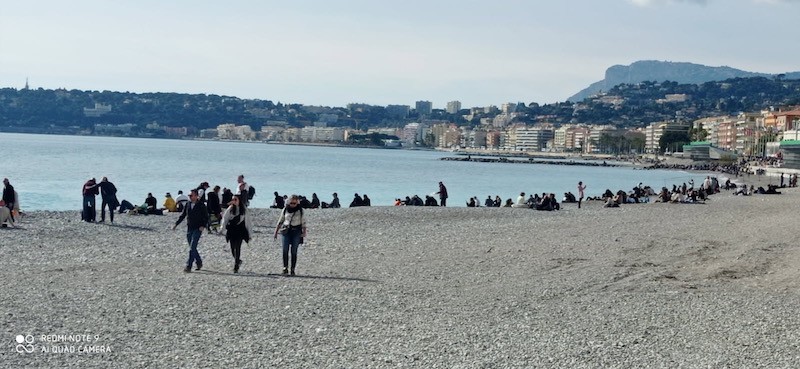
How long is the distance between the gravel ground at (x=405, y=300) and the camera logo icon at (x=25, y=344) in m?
0.04

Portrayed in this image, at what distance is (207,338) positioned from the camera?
31.4 ft

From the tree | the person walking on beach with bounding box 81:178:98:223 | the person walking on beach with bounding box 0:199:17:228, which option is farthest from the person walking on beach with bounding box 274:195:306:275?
the tree

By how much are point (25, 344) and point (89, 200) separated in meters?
12.4

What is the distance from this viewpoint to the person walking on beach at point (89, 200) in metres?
20.7

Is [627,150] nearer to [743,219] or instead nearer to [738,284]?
[743,219]

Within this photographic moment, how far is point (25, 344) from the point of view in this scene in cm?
893

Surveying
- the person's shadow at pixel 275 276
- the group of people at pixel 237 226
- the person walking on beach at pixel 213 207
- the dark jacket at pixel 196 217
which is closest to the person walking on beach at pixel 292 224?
the group of people at pixel 237 226

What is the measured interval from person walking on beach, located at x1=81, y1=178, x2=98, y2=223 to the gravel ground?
50 centimetres

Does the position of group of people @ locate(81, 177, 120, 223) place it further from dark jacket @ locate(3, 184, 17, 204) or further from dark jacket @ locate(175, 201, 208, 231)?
dark jacket @ locate(175, 201, 208, 231)

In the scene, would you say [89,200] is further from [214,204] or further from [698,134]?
[698,134]

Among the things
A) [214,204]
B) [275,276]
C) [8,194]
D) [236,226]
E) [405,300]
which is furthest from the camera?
[8,194]

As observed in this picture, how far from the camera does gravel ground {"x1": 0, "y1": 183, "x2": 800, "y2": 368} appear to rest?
9172 mm

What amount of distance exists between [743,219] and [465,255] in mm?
11843

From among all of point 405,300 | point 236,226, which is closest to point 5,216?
point 236,226
